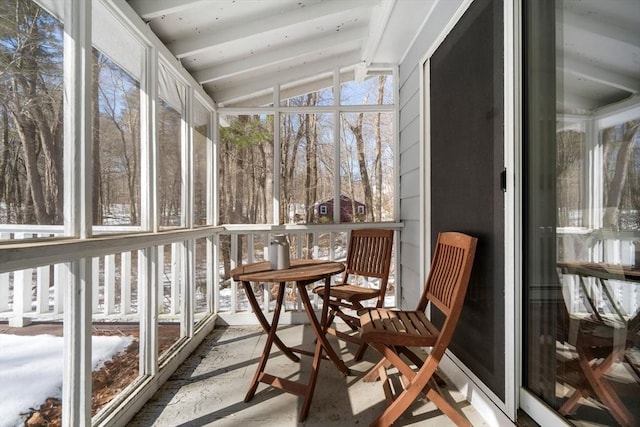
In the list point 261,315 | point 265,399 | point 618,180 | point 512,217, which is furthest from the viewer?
point 261,315

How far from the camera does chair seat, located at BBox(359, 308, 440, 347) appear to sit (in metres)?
1.65

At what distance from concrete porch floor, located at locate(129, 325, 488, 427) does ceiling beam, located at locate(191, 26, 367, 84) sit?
251 cm

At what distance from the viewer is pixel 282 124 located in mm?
3426

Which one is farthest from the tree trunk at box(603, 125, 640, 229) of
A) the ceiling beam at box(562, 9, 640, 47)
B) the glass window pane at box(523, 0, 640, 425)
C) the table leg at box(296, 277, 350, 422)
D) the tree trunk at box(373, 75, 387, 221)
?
the tree trunk at box(373, 75, 387, 221)

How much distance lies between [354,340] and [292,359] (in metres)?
0.51

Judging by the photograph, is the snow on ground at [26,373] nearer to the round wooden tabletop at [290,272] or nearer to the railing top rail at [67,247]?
the railing top rail at [67,247]

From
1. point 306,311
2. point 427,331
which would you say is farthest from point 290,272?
point 427,331

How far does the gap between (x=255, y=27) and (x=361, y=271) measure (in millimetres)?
2269

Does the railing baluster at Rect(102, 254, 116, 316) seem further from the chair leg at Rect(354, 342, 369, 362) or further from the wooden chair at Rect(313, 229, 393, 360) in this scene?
the chair leg at Rect(354, 342, 369, 362)

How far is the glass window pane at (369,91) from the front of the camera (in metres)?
3.44

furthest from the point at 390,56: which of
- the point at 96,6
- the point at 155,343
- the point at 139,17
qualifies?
the point at 155,343

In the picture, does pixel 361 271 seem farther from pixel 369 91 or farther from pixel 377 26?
pixel 377 26

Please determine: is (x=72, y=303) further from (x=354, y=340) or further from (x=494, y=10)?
(x=494, y=10)

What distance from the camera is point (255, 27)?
2492 mm
